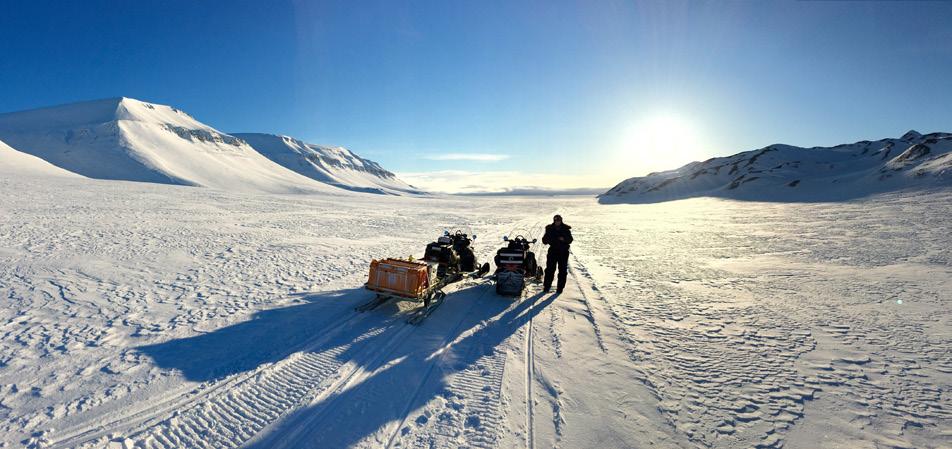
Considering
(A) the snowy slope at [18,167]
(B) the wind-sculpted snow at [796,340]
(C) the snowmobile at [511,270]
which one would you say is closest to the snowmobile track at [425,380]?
(C) the snowmobile at [511,270]

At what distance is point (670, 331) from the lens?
654cm

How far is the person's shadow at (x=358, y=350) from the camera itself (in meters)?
3.96

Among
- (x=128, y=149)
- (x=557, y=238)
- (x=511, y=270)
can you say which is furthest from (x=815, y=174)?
(x=128, y=149)

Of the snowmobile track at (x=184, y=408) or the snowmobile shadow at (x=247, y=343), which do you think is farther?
the snowmobile shadow at (x=247, y=343)

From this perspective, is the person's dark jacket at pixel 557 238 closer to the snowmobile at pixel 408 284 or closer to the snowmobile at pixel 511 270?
the snowmobile at pixel 511 270

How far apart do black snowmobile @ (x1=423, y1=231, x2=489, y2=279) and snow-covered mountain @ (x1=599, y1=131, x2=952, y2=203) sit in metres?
44.2

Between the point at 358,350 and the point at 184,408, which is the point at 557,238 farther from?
the point at 184,408

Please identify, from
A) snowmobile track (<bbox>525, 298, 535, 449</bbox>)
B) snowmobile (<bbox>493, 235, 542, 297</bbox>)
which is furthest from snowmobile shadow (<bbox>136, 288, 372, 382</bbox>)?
snowmobile track (<bbox>525, 298, 535, 449</bbox>)

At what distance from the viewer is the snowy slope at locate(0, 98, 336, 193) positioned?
77.1 meters

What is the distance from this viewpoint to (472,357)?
5.53 m

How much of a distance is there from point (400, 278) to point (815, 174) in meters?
73.7

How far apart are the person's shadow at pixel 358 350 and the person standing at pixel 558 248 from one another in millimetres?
1046

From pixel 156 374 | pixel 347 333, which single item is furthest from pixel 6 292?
pixel 347 333

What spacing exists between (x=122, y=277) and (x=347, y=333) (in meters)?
6.73
